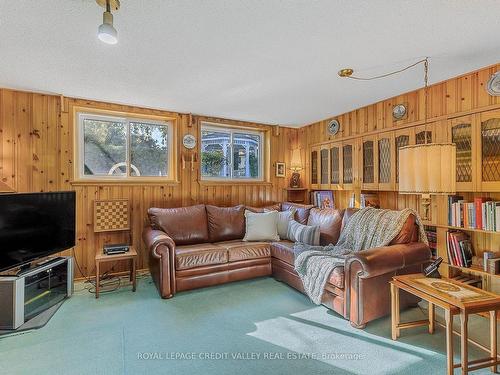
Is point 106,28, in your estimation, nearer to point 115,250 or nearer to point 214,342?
point 214,342

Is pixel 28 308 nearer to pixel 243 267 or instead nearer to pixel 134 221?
pixel 134 221

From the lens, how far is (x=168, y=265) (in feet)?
9.37

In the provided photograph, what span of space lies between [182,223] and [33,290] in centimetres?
162

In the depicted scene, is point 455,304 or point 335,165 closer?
point 455,304

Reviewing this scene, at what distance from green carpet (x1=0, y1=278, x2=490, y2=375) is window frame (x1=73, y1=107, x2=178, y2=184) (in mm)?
1578

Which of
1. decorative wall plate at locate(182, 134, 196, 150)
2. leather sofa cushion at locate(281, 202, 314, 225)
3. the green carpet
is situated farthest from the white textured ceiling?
the green carpet

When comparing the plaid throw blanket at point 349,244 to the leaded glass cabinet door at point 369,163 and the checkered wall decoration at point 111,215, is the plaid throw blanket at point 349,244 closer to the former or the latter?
the leaded glass cabinet door at point 369,163

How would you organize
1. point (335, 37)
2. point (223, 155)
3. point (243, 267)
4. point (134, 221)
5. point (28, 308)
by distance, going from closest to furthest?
point (335, 37), point (28, 308), point (243, 267), point (134, 221), point (223, 155)

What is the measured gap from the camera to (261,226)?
3721 millimetres

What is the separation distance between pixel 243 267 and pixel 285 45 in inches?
96.7

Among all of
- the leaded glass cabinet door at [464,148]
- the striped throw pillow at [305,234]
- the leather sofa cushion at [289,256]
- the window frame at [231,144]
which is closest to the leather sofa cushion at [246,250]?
the leather sofa cushion at [289,256]

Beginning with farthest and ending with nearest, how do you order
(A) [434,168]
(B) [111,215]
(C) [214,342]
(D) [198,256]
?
(B) [111,215] → (D) [198,256] → (C) [214,342] → (A) [434,168]

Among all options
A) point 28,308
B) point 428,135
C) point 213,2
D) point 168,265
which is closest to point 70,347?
point 28,308

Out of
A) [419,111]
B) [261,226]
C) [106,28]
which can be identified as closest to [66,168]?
[106,28]
